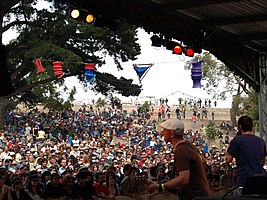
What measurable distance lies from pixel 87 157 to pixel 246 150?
14.3 metres

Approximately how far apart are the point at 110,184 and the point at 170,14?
3.40 metres

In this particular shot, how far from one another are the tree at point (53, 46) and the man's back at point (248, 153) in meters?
22.2

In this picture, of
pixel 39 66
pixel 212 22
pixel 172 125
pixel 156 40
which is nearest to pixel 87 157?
pixel 39 66

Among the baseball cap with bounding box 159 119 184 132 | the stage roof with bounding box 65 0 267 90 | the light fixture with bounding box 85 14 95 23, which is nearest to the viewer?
the baseball cap with bounding box 159 119 184 132

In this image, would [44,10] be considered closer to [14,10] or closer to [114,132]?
[14,10]

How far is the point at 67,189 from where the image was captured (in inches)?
368

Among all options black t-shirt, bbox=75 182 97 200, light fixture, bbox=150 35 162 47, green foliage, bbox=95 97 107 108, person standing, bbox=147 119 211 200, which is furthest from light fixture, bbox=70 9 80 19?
green foliage, bbox=95 97 107 108

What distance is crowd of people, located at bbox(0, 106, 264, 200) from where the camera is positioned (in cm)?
938

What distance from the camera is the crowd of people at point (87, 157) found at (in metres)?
9.38

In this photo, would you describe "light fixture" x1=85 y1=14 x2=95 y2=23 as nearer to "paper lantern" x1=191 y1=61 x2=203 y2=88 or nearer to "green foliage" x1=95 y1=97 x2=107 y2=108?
"paper lantern" x1=191 y1=61 x2=203 y2=88

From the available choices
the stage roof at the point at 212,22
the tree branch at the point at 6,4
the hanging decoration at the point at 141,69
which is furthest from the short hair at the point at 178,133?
the tree branch at the point at 6,4

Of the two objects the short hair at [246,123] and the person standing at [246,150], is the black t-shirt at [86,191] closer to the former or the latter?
the person standing at [246,150]

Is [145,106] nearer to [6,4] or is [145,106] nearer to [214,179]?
[6,4]

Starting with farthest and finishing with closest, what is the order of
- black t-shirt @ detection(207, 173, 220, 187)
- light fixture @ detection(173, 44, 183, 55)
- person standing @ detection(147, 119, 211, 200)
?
light fixture @ detection(173, 44, 183, 55)
black t-shirt @ detection(207, 173, 220, 187)
person standing @ detection(147, 119, 211, 200)
